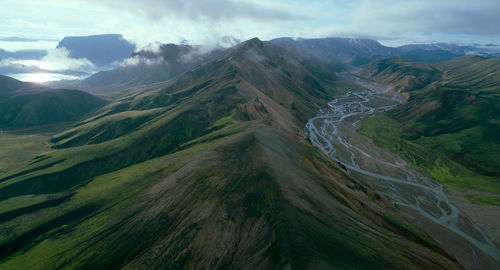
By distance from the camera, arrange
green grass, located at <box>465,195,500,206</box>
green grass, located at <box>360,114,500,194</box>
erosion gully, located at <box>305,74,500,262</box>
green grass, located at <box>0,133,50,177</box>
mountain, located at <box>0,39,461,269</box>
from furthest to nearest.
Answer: green grass, located at <box>0,133,50,177</box>
green grass, located at <box>360,114,500,194</box>
green grass, located at <box>465,195,500,206</box>
erosion gully, located at <box>305,74,500,262</box>
mountain, located at <box>0,39,461,269</box>

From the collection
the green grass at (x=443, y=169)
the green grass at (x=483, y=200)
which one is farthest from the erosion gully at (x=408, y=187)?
the green grass at (x=483, y=200)

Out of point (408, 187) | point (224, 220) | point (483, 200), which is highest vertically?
point (224, 220)

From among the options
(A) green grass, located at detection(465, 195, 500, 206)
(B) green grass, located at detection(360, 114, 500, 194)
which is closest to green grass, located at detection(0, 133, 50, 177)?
(A) green grass, located at detection(465, 195, 500, 206)

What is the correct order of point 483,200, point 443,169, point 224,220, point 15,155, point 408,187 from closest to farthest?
point 224,220 → point 483,200 → point 408,187 → point 443,169 → point 15,155

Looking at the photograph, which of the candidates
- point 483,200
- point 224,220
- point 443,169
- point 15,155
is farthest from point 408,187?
point 15,155

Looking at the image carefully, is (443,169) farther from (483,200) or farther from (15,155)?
(15,155)

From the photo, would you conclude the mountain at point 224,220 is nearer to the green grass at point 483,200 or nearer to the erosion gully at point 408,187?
the erosion gully at point 408,187

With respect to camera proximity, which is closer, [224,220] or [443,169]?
[224,220]

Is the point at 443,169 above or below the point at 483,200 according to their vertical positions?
below

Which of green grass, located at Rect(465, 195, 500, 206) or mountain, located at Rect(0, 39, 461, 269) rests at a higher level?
mountain, located at Rect(0, 39, 461, 269)

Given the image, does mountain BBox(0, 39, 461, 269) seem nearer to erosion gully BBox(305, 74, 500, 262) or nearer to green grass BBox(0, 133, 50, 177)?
erosion gully BBox(305, 74, 500, 262)
